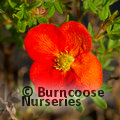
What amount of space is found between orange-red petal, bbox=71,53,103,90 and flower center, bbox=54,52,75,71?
0.24 ft

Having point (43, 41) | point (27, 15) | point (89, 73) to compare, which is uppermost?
point (27, 15)

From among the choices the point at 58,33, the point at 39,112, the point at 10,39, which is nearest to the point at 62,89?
the point at 58,33

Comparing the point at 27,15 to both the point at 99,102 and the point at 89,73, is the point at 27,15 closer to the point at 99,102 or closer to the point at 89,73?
the point at 89,73

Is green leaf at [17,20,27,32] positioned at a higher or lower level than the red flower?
higher

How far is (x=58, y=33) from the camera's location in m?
0.86

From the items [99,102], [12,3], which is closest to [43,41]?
[12,3]

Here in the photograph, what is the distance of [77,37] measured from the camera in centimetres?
88

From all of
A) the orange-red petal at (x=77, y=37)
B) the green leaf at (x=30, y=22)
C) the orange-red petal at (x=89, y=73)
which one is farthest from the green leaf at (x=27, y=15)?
the orange-red petal at (x=89, y=73)

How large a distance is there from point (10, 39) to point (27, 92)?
0.43 meters

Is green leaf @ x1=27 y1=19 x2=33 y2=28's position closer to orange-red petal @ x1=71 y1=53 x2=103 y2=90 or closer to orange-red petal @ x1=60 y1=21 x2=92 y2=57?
orange-red petal @ x1=60 y1=21 x2=92 y2=57

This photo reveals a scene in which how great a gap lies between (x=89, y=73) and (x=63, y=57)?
18cm

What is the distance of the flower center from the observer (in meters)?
0.99

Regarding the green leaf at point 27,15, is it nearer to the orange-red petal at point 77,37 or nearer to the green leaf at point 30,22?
the green leaf at point 30,22

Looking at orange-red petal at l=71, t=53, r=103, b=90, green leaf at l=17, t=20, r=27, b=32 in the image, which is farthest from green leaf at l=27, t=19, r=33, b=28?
orange-red petal at l=71, t=53, r=103, b=90
